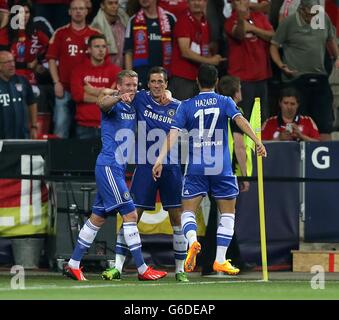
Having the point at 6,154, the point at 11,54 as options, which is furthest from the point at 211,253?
the point at 11,54

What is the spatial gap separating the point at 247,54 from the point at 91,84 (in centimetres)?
226

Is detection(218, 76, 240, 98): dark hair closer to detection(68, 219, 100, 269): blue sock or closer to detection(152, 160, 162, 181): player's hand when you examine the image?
detection(152, 160, 162, 181): player's hand

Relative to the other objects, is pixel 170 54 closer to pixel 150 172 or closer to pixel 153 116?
pixel 153 116

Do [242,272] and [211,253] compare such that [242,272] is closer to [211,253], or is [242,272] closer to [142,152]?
[211,253]

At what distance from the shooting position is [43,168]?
16.7 metres

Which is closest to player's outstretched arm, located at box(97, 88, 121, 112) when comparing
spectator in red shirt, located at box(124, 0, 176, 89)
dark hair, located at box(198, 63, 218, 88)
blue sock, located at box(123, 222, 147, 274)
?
dark hair, located at box(198, 63, 218, 88)

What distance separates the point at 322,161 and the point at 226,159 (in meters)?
2.81

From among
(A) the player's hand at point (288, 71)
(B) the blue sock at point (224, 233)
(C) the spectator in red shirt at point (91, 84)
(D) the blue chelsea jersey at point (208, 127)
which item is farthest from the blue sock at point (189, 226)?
(A) the player's hand at point (288, 71)

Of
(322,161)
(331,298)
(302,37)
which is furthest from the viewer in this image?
(302,37)

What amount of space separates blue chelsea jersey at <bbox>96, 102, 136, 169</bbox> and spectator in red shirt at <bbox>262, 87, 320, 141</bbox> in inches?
147

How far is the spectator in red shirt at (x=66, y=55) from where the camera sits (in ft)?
60.8

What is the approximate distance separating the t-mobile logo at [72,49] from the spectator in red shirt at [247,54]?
6.98ft

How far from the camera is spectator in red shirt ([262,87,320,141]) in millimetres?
17938

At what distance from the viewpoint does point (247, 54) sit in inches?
738
